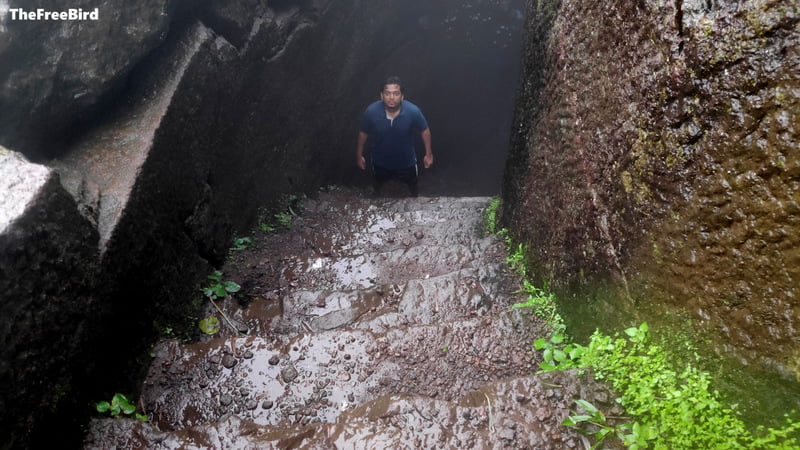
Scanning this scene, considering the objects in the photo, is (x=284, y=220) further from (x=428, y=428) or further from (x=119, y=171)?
(x=428, y=428)

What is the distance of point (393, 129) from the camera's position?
5414 mm

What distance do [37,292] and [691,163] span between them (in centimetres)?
248

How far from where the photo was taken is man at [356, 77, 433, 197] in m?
5.18

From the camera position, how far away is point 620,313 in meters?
A: 1.99

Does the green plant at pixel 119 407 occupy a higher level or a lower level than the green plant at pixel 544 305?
lower

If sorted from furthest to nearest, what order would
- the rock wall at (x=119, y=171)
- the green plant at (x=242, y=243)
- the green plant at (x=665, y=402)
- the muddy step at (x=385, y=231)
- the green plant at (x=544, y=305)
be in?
the muddy step at (x=385, y=231), the green plant at (x=242, y=243), the green plant at (x=544, y=305), the rock wall at (x=119, y=171), the green plant at (x=665, y=402)

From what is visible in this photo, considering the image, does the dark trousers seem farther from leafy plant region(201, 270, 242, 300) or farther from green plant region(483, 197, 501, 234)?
leafy plant region(201, 270, 242, 300)

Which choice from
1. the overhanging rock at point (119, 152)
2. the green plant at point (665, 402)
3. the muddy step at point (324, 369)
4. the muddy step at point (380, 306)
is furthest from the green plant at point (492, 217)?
the overhanging rock at point (119, 152)

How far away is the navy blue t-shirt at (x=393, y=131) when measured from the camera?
17.5 feet

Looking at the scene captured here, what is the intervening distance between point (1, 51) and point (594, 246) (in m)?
3.15

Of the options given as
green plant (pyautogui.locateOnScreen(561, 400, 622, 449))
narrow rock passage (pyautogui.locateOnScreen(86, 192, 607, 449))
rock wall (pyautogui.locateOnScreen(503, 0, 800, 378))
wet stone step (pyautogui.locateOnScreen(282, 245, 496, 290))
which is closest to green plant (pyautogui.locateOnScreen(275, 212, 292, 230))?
narrow rock passage (pyautogui.locateOnScreen(86, 192, 607, 449))

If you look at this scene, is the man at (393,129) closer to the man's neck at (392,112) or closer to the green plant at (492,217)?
the man's neck at (392,112)

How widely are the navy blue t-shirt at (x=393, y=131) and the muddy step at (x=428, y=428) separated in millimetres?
3873

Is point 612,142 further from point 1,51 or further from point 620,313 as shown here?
point 1,51
